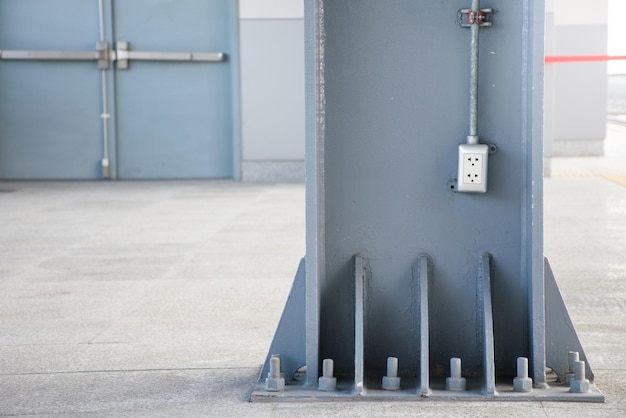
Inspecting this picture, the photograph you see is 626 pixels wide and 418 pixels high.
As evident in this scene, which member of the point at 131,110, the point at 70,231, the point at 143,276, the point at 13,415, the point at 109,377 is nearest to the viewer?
the point at 13,415

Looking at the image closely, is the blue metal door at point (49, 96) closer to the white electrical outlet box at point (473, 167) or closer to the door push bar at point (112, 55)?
the door push bar at point (112, 55)

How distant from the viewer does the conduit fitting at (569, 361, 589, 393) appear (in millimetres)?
4453

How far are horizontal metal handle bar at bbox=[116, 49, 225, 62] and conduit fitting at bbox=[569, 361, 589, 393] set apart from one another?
11.1m

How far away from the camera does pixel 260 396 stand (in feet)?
14.7

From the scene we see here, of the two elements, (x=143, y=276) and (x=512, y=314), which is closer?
(x=512, y=314)

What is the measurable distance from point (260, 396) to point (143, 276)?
3342 millimetres

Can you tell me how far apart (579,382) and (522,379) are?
0.79 ft

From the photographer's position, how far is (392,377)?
15.0 ft

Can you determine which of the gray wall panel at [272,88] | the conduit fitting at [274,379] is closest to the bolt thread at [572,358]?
the conduit fitting at [274,379]

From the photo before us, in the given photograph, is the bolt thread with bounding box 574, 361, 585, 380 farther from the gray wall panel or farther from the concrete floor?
the gray wall panel

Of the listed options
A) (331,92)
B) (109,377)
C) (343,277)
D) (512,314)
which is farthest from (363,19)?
(109,377)

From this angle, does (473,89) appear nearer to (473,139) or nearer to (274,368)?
(473,139)

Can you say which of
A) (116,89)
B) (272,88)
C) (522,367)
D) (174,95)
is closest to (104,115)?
(116,89)

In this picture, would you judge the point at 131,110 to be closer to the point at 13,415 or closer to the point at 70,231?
the point at 70,231
